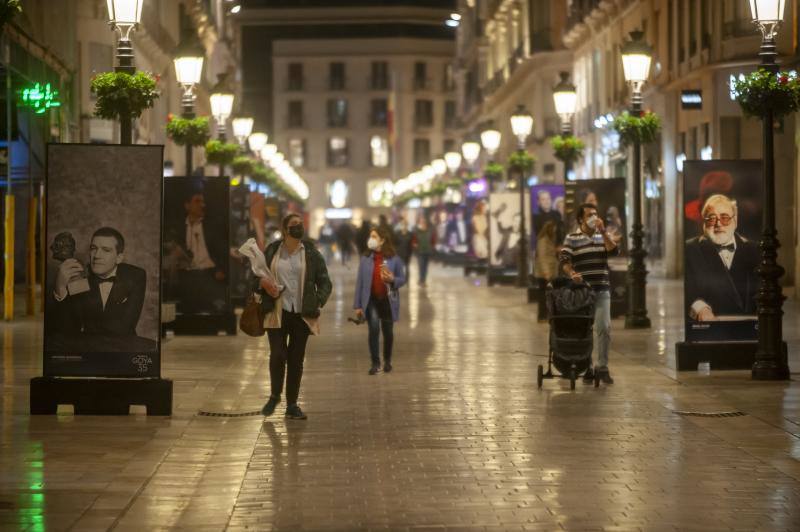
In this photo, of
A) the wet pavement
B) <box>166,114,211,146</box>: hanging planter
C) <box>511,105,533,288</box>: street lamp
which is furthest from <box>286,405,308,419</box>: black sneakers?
<box>511,105,533,288</box>: street lamp

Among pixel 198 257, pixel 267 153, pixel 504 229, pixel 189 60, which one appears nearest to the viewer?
pixel 198 257

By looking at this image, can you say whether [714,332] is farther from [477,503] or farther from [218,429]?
[477,503]

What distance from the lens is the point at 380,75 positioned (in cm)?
12912

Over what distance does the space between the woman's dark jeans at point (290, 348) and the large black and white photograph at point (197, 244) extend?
28.8 feet

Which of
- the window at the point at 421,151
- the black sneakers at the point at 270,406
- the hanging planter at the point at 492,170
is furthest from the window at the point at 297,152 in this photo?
the black sneakers at the point at 270,406

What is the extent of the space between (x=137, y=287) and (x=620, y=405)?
14.2ft

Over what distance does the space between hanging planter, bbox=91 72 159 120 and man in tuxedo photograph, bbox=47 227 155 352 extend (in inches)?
126

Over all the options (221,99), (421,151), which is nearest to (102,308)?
(221,99)

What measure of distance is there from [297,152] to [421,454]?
119001 mm

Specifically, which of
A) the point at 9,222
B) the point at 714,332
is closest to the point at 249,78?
the point at 9,222

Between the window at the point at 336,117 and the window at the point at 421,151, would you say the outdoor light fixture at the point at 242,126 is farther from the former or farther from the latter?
the window at the point at 336,117

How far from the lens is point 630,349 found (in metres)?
21.2

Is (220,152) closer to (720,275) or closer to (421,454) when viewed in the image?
(720,275)

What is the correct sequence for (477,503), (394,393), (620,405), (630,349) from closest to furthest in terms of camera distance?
(477,503) < (620,405) < (394,393) < (630,349)
